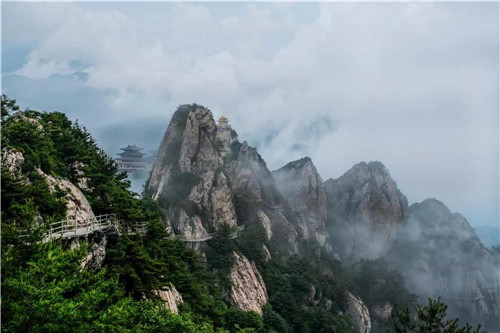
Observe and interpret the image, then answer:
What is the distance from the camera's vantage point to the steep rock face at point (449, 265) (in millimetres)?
103238

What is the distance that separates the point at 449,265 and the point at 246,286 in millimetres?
71878

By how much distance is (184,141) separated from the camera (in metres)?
68.5

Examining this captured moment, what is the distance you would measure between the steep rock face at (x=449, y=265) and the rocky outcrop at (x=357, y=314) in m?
36.3

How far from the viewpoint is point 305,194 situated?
97000 millimetres

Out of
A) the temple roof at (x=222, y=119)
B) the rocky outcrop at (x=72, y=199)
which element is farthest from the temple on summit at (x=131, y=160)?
the rocky outcrop at (x=72, y=199)

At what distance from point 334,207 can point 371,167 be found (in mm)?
13590

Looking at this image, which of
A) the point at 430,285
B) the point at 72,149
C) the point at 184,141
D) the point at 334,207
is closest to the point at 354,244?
the point at 334,207

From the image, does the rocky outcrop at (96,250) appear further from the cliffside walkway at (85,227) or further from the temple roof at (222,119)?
the temple roof at (222,119)

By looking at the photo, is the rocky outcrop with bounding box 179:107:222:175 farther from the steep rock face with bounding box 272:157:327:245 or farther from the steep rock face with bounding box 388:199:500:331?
the steep rock face with bounding box 388:199:500:331

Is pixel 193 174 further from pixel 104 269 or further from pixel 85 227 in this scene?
pixel 104 269

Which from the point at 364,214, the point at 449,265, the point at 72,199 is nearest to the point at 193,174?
the point at 72,199

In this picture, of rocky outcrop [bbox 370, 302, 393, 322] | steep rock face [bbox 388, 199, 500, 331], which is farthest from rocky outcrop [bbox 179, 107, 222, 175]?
steep rock face [bbox 388, 199, 500, 331]

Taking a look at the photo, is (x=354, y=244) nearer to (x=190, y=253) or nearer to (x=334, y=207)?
(x=334, y=207)

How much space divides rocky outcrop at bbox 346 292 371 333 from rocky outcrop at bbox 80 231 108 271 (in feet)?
162
